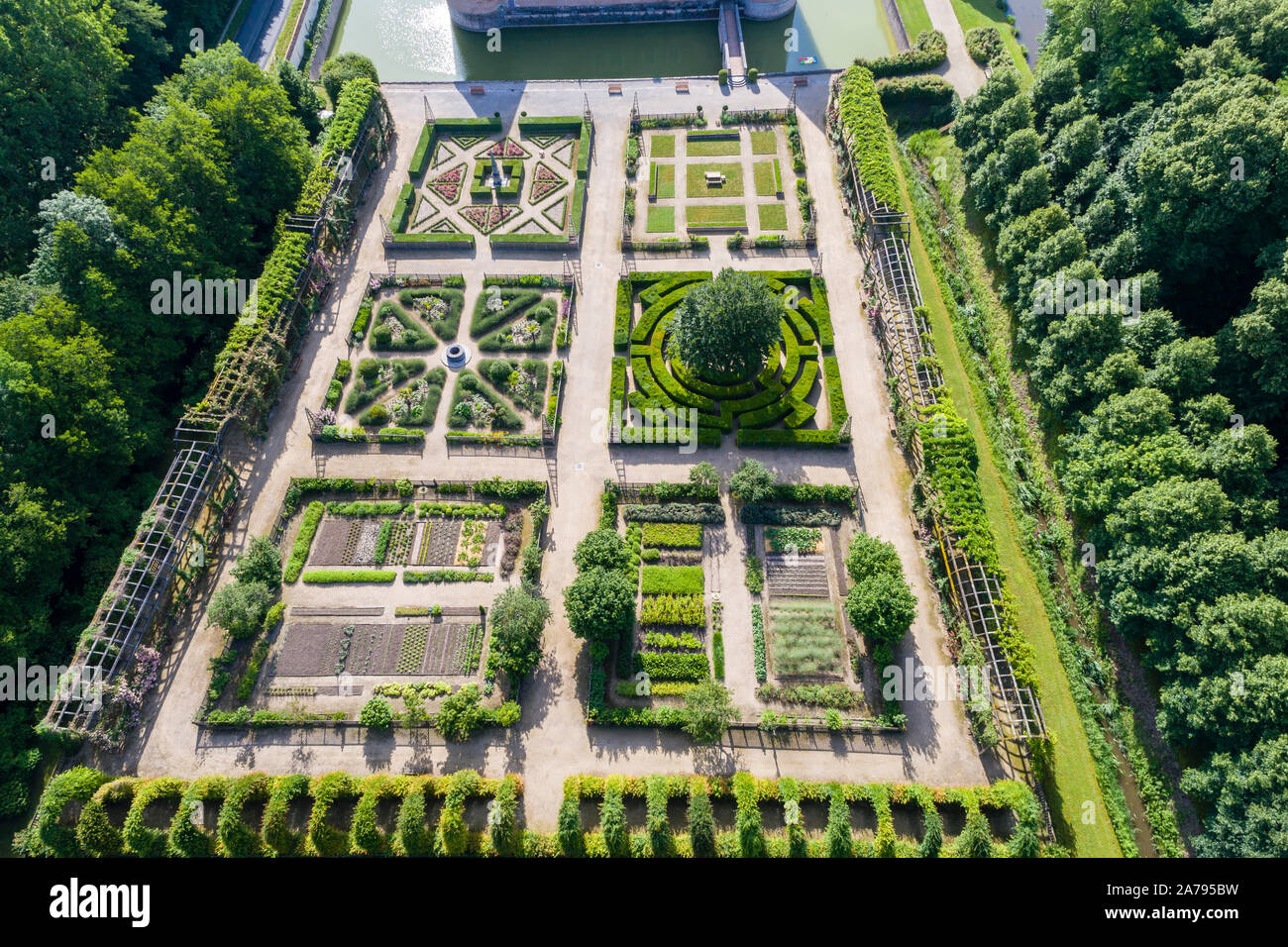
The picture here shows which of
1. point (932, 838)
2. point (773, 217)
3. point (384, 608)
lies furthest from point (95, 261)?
point (932, 838)

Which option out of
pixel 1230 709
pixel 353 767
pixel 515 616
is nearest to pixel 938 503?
pixel 1230 709

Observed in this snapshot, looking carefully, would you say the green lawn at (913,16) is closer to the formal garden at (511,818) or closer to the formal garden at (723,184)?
the formal garden at (723,184)

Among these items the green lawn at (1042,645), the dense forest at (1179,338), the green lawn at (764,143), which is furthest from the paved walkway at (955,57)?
the green lawn at (1042,645)

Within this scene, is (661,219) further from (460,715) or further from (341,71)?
(460,715)

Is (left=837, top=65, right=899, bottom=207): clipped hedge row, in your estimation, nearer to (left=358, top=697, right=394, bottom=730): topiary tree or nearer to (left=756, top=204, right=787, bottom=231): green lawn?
(left=756, top=204, right=787, bottom=231): green lawn

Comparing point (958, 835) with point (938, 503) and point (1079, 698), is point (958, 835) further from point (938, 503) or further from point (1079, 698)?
point (938, 503)

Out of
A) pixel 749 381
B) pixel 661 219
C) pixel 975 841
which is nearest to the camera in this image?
pixel 975 841

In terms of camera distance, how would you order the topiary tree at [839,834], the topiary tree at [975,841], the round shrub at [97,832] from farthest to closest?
the round shrub at [97,832] → the topiary tree at [839,834] → the topiary tree at [975,841]

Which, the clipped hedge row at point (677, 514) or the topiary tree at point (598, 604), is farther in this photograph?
the clipped hedge row at point (677, 514)
